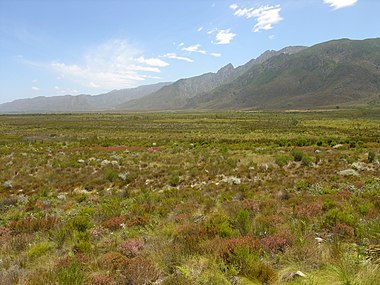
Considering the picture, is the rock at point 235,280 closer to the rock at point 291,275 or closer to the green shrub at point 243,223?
the rock at point 291,275

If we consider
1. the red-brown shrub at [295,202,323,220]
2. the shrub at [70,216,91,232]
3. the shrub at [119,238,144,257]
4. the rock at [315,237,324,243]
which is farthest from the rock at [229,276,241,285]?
the shrub at [70,216,91,232]

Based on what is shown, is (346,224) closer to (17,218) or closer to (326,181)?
(326,181)

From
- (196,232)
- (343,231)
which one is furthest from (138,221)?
(343,231)

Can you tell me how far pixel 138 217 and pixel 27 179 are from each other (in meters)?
11.8

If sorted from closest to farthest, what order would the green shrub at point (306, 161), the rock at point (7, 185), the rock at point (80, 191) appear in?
1. the rock at point (80, 191)
2. the rock at point (7, 185)
3. the green shrub at point (306, 161)

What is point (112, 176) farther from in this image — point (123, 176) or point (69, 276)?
point (69, 276)

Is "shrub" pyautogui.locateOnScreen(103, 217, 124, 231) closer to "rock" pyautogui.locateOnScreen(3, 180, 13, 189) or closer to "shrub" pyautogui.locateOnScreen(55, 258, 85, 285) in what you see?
"shrub" pyautogui.locateOnScreen(55, 258, 85, 285)

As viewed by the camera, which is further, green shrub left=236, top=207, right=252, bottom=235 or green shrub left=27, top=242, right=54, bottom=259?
green shrub left=236, top=207, right=252, bottom=235

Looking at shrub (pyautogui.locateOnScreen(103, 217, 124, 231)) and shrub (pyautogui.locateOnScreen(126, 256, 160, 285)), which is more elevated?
shrub (pyautogui.locateOnScreen(126, 256, 160, 285))

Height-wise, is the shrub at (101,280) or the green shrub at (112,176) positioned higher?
the shrub at (101,280)

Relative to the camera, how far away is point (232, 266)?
4.75 metres

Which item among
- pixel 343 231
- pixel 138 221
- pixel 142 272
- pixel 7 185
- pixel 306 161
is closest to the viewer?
pixel 142 272

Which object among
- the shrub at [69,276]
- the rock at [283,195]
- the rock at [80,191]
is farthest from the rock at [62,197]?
the rock at [283,195]

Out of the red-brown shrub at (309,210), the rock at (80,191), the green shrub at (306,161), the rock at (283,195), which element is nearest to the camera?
the red-brown shrub at (309,210)
